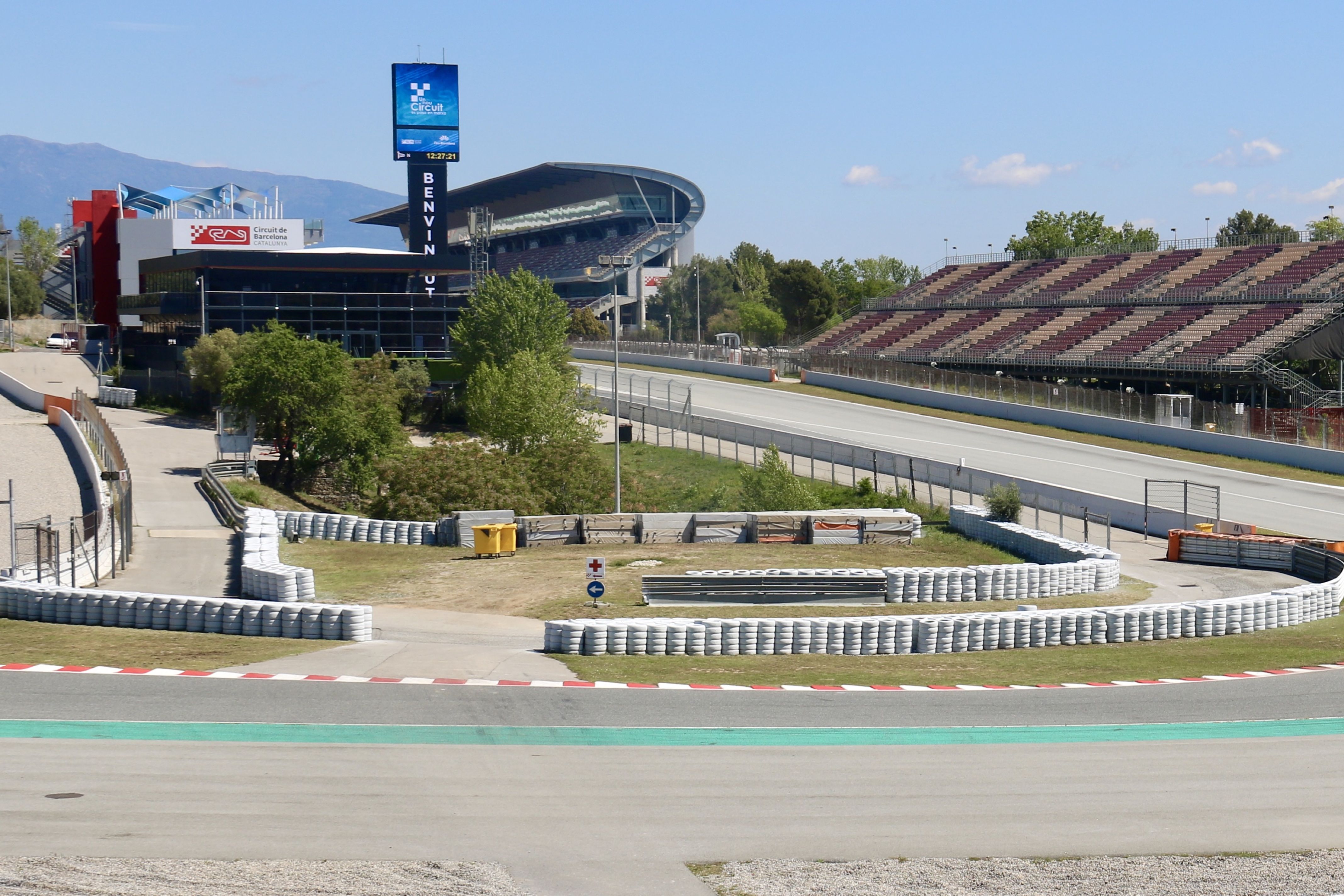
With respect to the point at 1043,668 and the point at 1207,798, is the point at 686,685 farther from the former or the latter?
the point at 1207,798

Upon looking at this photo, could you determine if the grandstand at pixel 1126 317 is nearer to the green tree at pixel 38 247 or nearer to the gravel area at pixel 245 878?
the gravel area at pixel 245 878

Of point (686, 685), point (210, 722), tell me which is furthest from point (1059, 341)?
point (210, 722)

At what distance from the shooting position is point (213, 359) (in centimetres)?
8000

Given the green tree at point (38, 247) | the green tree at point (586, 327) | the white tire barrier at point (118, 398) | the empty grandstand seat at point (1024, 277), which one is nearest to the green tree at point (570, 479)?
the white tire barrier at point (118, 398)

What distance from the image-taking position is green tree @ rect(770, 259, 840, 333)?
6201 inches

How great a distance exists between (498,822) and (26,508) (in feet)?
119

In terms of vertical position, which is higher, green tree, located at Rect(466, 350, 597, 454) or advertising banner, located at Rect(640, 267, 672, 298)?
advertising banner, located at Rect(640, 267, 672, 298)

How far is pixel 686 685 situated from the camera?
2244 cm

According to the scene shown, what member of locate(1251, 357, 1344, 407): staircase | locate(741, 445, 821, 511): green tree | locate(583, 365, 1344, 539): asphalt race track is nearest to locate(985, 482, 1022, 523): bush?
locate(741, 445, 821, 511): green tree

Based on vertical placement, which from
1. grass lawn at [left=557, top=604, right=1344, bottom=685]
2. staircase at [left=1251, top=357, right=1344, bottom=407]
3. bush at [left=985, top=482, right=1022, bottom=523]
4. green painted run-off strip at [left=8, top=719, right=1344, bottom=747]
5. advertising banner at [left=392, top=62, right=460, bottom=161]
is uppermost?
advertising banner at [left=392, top=62, right=460, bottom=161]

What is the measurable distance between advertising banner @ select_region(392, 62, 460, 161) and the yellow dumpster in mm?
80855

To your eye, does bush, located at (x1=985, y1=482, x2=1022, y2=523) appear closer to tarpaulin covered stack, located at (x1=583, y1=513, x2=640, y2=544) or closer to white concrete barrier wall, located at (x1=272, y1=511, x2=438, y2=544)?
tarpaulin covered stack, located at (x1=583, y1=513, x2=640, y2=544)

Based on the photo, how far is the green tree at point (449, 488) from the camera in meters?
47.6

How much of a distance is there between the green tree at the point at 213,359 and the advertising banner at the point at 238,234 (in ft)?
114
